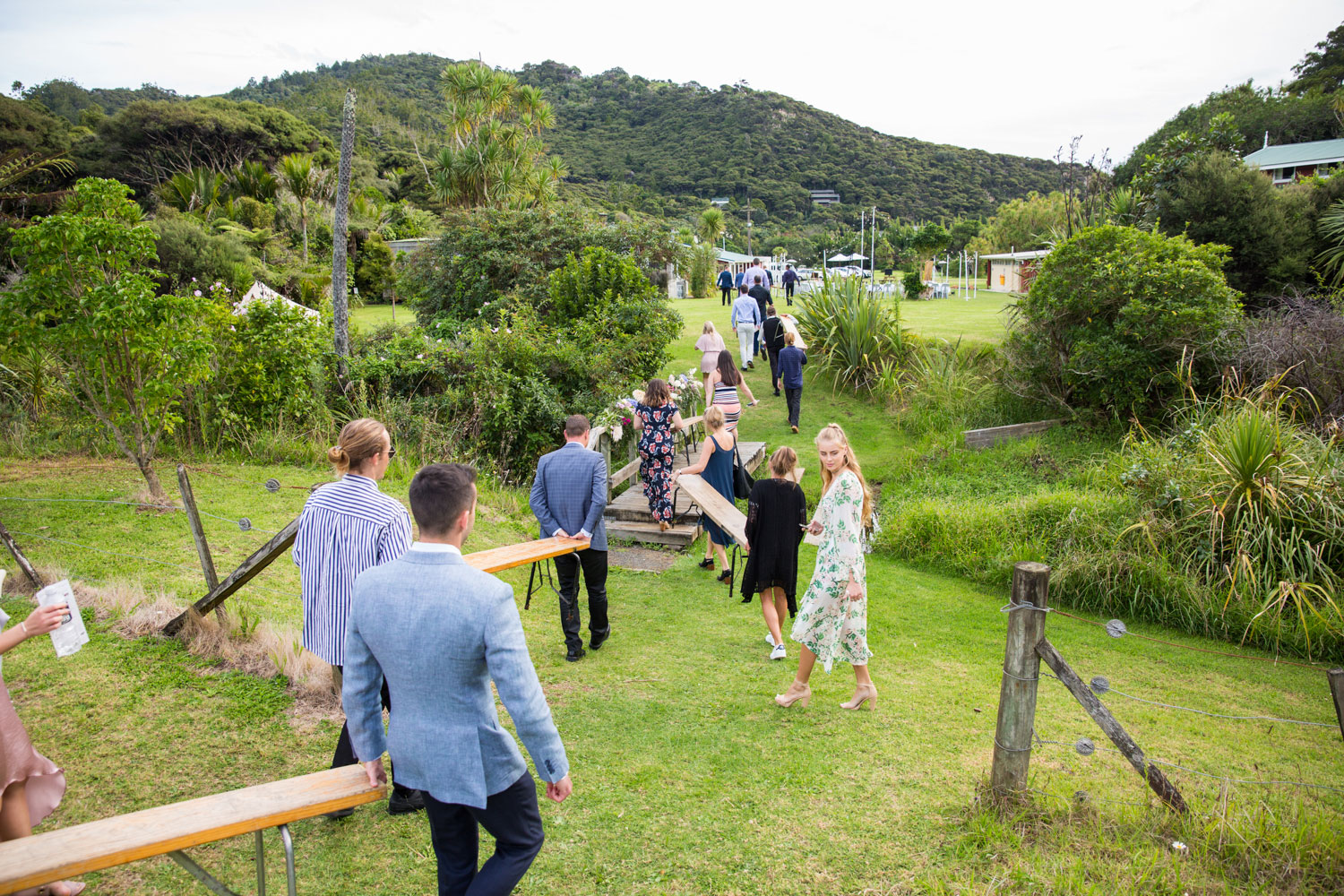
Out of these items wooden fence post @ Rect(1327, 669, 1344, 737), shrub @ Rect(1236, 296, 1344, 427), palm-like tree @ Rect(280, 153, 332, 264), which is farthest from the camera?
palm-like tree @ Rect(280, 153, 332, 264)

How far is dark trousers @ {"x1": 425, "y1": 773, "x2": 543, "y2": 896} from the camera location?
2248 millimetres

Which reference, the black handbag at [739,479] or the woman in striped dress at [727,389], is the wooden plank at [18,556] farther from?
the woman in striped dress at [727,389]

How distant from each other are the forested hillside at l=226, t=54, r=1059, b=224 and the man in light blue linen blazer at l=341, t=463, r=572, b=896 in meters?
77.2

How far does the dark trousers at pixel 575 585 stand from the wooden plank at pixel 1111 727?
3.00 m

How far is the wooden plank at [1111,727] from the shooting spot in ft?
10.4

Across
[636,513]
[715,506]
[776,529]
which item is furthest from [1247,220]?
[776,529]

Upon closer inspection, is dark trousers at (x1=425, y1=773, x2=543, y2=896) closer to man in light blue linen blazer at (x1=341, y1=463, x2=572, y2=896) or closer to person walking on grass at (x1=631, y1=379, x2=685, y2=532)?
man in light blue linen blazer at (x1=341, y1=463, x2=572, y2=896)

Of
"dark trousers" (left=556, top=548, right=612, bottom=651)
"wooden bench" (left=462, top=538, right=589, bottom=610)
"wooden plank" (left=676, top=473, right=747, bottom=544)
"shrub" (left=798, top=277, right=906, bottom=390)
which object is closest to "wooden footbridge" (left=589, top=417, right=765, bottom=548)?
"wooden plank" (left=676, top=473, right=747, bottom=544)

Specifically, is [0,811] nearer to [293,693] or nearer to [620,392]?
[293,693]

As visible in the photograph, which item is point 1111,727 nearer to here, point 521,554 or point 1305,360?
point 521,554

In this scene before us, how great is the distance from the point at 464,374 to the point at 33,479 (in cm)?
482

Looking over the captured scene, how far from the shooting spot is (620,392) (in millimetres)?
11266

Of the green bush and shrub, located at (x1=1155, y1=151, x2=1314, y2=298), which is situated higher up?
shrub, located at (x1=1155, y1=151, x2=1314, y2=298)

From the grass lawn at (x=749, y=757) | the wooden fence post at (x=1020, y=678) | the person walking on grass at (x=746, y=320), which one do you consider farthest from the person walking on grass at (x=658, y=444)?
the person walking on grass at (x=746, y=320)
